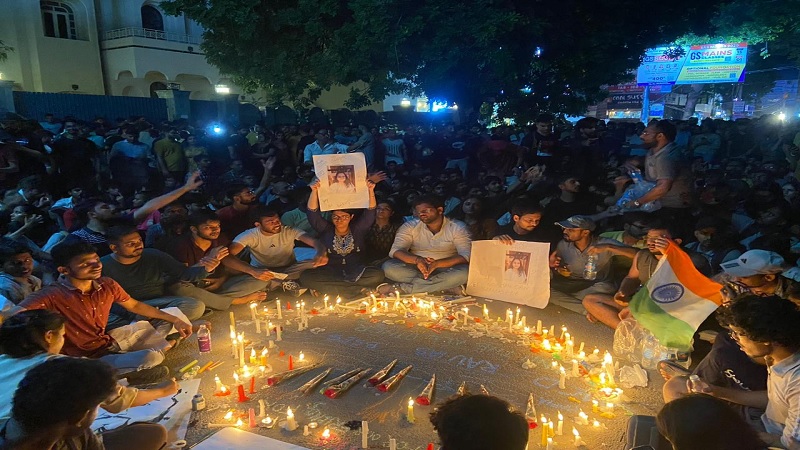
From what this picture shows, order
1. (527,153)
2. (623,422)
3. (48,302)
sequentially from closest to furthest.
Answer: (623,422) → (48,302) → (527,153)

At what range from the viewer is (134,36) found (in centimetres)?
2428

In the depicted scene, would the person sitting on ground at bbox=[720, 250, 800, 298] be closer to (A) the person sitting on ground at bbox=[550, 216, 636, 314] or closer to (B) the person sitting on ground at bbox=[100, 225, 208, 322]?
(A) the person sitting on ground at bbox=[550, 216, 636, 314]

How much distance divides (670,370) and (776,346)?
51.6 inches

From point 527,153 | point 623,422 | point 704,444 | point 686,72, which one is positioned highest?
point 686,72

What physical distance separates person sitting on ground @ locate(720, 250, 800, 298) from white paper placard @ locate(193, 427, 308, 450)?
3.45 metres

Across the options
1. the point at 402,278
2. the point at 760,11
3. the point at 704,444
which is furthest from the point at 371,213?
the point at 760,11

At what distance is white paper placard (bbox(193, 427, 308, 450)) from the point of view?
3607mm

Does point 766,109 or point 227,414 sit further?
point 766,109

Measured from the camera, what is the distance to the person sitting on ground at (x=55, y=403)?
2.29 m

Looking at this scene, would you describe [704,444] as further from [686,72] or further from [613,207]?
[686,72]

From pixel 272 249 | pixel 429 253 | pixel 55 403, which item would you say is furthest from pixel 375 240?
pixel 55 403

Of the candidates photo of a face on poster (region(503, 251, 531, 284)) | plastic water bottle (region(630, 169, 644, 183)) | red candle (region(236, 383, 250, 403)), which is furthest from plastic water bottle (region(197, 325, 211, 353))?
plastic water bottle (region(630, 169, 644, 183))

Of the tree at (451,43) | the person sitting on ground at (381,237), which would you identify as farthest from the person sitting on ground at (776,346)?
the tree at (451,43)

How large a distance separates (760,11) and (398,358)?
1606 centimetres
